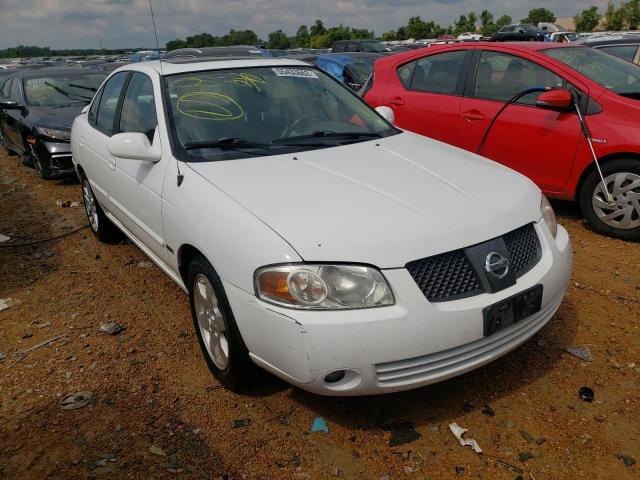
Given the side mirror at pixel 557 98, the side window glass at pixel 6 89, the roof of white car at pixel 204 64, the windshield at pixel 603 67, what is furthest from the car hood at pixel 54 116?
the windshield at pixel 603 67

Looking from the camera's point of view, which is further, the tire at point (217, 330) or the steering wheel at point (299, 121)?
the steering wheel at point (299, 121)

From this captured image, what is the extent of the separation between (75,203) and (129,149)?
4216 mm

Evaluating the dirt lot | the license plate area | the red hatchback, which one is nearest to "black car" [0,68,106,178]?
the dirt lot

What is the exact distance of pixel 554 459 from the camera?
7.77 feet

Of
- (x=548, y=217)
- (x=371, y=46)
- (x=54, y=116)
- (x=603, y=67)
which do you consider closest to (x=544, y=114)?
(x=603, y=67)

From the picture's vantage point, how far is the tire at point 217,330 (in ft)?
8.55

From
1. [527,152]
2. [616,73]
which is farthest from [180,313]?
[616,73]

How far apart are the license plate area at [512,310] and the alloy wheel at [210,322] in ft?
3.96

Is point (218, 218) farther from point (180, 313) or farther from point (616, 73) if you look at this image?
point (616, 73)

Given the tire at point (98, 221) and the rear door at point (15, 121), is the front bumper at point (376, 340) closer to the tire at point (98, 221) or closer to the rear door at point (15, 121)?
the tire at point (98, 221)

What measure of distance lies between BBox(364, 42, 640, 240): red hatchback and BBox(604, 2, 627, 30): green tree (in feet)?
189

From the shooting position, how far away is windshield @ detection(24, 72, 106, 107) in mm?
8641

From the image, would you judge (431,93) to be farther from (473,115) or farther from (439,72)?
(473,115)

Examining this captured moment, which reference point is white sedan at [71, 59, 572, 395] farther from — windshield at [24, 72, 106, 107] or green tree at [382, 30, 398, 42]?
green tree at [382, 30, 398, 42]
